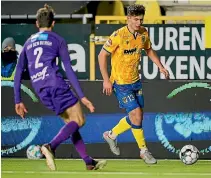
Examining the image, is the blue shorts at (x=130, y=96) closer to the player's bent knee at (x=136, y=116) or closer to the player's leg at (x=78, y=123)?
the player's bent knee at (x=136, y=116)

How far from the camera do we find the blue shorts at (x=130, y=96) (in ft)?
49.7

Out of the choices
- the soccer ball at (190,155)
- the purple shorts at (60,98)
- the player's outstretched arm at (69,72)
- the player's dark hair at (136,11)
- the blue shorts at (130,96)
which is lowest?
the soccer ball at (190,155)

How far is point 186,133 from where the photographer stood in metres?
16.3

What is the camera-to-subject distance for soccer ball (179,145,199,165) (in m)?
15.0

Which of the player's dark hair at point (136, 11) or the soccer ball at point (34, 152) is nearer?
the player's dark hair at point (136, 11)

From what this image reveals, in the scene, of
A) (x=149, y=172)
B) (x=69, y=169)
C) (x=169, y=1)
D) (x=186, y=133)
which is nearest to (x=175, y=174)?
(x=149, y=172)

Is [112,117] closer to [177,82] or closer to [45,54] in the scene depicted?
[177,82]

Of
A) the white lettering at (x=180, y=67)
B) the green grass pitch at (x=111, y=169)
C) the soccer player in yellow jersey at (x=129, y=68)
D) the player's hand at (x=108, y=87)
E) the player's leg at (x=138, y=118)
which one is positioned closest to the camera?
the green grass pitch at (x=111, y=169)

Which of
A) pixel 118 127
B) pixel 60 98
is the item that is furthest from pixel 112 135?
pixel 60 98

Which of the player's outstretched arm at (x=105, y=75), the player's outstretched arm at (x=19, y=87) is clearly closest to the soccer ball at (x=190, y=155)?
the player's outstretched arm at (x=105, y=75)

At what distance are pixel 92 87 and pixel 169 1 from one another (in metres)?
5.40

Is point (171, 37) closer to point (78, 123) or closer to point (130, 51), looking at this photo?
point (130, 51)

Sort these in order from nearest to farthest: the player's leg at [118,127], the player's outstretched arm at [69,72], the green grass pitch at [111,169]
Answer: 1. the player's outstretched arm at [69,72]
2. the green grass pitch at [111,169]
3. the player's leg at [118,127]

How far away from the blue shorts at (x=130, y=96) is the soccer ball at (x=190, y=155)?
2.64ft
